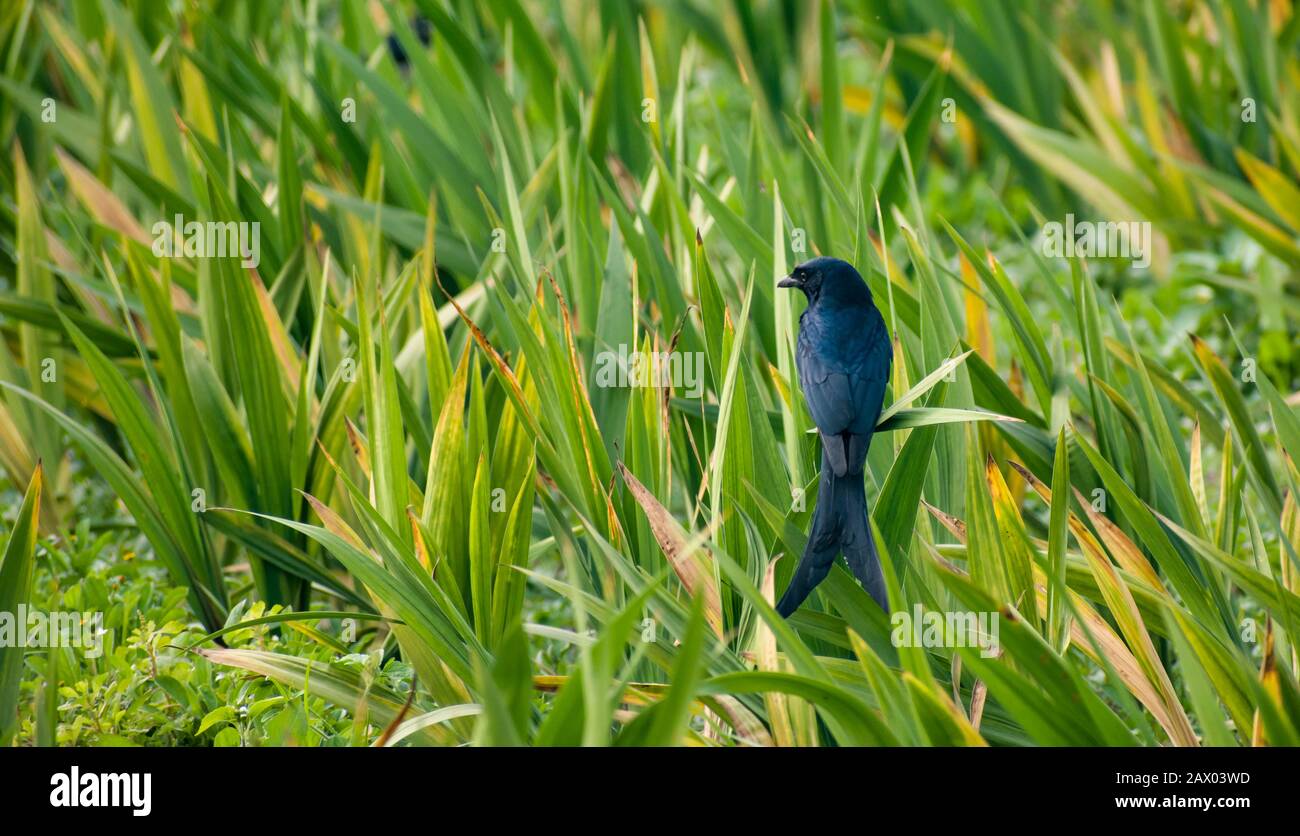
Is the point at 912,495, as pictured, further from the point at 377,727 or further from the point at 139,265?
the point at 139,265

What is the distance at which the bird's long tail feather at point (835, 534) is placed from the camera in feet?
4.11

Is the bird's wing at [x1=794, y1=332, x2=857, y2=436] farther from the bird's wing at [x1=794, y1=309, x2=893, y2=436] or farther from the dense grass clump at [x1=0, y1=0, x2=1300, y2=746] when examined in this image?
the dense grass clump at [x1=0, y1=0, x2=1300, y2=746]

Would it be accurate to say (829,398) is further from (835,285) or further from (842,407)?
(835,285)

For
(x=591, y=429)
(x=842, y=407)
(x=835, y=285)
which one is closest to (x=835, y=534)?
(x=842, y=407)

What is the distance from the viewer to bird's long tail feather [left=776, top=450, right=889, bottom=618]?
1.25 metres

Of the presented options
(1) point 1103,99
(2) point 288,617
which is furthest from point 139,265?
(1) point 1103,99

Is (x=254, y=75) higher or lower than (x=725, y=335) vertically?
higher

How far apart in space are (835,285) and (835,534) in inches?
10.9

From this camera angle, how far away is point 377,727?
1527mm

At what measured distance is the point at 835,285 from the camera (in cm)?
132

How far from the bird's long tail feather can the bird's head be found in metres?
0.18

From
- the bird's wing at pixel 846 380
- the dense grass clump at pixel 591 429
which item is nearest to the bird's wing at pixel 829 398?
the bird's wing at pixel 846 380

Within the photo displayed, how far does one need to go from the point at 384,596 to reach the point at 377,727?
8.3 inches

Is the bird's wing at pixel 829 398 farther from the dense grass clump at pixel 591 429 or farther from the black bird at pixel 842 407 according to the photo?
the dense grass clump at pixel 591 429
